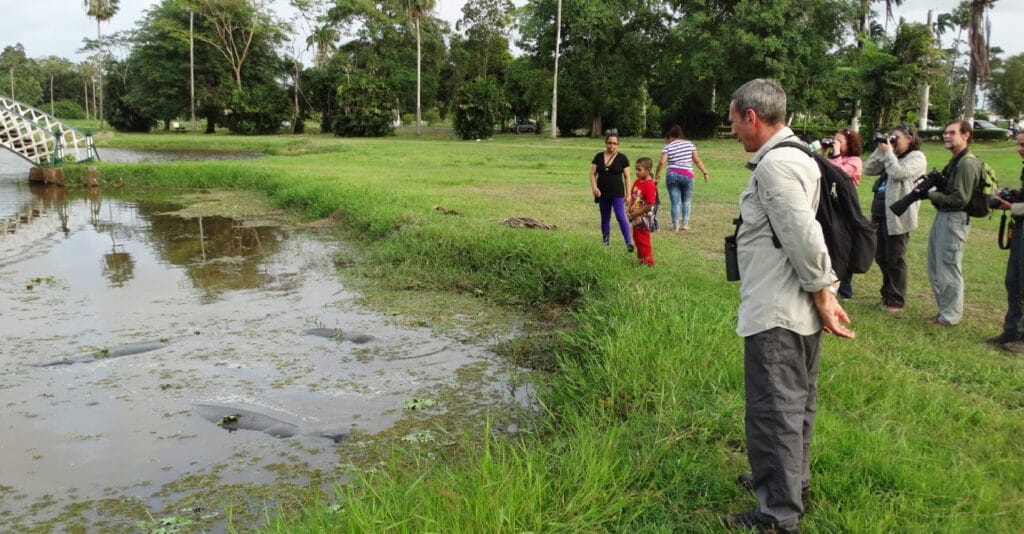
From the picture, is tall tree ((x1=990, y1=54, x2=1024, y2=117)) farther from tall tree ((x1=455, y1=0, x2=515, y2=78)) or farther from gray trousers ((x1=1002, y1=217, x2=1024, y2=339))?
gray trousers ((x1=1002, y1=217, x2=1024, y2=339))

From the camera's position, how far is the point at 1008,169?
22812 millimetres

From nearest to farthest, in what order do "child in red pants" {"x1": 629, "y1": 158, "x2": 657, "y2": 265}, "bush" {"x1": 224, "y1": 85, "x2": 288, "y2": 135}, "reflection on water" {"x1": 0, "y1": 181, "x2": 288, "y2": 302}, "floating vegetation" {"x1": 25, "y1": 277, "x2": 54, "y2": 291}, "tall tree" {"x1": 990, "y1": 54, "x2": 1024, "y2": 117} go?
1. "child in red pants" {"x1": 629, "y1": 158, "x2": 657, "y2": 265}
2. "floating vegetation" {"x1": 25, "y1": 277, "x2": 54, "y2": 291}
3. "reflection on water" {"x1": 0, "y1": 181, "x2": 288, "y2": 302}
4. "bush" {"x1": 224, "y1": 85, "x2": 288, "y2": 135}
5. "tall tree" {"x1": 990, "y1": 54, "x2": 1024, "y2": 117}

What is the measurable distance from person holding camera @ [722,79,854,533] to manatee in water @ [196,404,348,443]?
2.82 meters

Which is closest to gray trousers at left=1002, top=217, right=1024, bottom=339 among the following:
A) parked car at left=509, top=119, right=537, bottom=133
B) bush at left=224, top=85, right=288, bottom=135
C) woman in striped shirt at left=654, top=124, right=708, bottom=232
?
woman in striped shirt at left=654, top=124, right=708, bottom=232

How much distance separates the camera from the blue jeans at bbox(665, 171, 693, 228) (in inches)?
448

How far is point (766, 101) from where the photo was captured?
3119 millimetres

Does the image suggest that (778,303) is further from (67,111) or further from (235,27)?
(67,111)

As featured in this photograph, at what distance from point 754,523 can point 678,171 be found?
28.4 ft

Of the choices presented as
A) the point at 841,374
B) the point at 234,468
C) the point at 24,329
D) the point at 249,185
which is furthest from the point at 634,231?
the point at 249,185

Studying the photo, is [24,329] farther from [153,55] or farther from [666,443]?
[153,55]

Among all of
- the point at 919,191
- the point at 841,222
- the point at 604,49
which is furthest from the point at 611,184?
the point at 604,49

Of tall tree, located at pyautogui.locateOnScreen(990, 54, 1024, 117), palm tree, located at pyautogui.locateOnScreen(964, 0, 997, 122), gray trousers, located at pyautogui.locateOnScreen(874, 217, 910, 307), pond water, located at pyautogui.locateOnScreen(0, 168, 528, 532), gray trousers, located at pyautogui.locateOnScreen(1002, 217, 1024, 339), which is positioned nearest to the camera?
pond water, located at pyautogui.locateOnScreen(0, 168, 528, 532)

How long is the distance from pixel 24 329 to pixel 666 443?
6549mm

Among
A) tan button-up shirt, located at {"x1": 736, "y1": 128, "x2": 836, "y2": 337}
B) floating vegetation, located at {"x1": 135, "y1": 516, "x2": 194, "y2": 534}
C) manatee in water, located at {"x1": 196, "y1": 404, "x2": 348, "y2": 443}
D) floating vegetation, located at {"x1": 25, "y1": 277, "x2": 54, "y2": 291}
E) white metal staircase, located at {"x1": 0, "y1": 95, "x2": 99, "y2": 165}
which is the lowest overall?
floating vegetation, located at {"x1": 135, "y1": 516, "x2": 194, "y2": 534}
